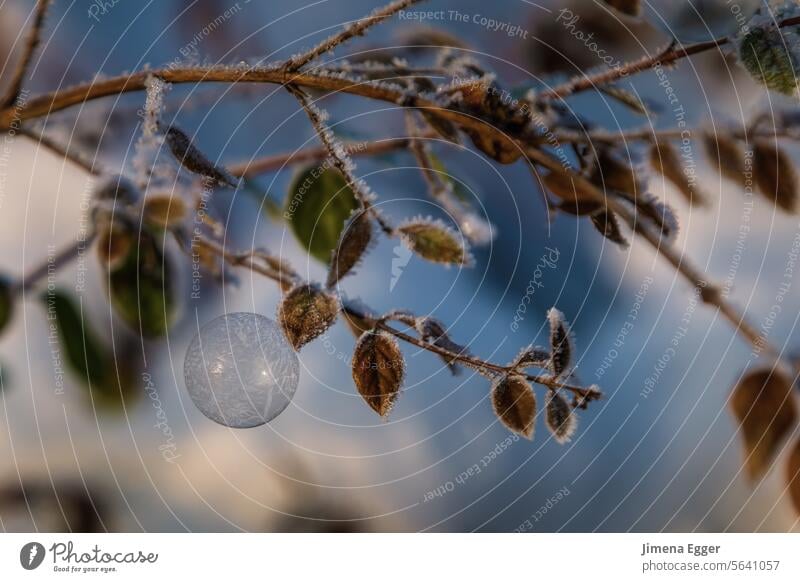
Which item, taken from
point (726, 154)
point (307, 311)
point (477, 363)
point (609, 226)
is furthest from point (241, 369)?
point (726, 154)

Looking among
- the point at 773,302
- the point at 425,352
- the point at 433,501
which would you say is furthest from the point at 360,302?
the point at 773,302

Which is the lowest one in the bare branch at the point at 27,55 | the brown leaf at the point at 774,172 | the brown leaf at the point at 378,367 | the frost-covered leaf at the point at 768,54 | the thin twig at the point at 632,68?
the brown leaf at the point at 378,367

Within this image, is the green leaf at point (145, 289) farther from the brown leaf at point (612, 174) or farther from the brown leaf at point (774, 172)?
the brown leaf at point (774, 172)

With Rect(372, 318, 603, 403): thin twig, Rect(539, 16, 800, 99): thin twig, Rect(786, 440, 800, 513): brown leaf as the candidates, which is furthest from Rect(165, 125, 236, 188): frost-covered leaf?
Rect(786, 440, 800, 513): brown leaf

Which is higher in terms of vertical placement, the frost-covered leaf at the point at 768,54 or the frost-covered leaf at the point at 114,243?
the frost-covered leaf at the point at 768,54

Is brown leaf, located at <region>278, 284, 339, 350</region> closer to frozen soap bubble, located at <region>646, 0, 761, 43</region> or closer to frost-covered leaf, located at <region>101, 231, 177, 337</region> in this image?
frost-covered leaf, located at <region>101, 231, 177, 337</region>

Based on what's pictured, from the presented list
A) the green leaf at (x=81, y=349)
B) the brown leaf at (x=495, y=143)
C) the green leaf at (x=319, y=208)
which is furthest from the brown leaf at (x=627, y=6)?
the green leaf at (x=81, y=349)
